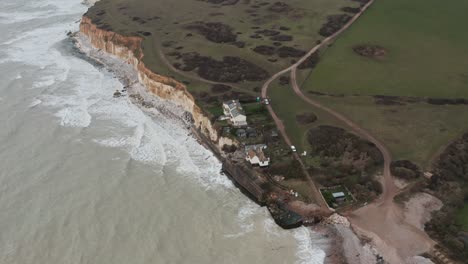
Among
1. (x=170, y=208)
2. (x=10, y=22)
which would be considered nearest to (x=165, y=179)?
(x=170, y=208)

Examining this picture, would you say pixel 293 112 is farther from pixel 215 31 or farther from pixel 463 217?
pixel 215 31

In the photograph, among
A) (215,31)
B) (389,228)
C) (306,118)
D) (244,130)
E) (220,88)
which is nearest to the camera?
(389,228)

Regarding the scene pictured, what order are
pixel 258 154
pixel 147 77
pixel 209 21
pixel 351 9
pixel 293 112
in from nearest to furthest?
pixel 258 154
pixel 293 112
pixel 147 77
pixel 209 21
pixel 351 9

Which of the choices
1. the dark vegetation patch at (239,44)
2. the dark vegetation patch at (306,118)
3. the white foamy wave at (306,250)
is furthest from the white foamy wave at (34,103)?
the white foamy wave at (306,250)

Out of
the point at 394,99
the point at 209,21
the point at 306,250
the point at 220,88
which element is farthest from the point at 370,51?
the point at 306,250

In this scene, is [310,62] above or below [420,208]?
above

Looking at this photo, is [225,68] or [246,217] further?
[225,68]

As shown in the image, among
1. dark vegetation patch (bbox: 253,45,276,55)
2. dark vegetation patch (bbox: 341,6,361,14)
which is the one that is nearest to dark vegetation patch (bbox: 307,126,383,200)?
dark vegetation patch (bbox: 253,45,276,55)

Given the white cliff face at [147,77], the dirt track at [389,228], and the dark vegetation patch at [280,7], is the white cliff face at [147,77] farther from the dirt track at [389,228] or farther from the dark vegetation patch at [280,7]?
the dark vegetation patch at [280,7]
